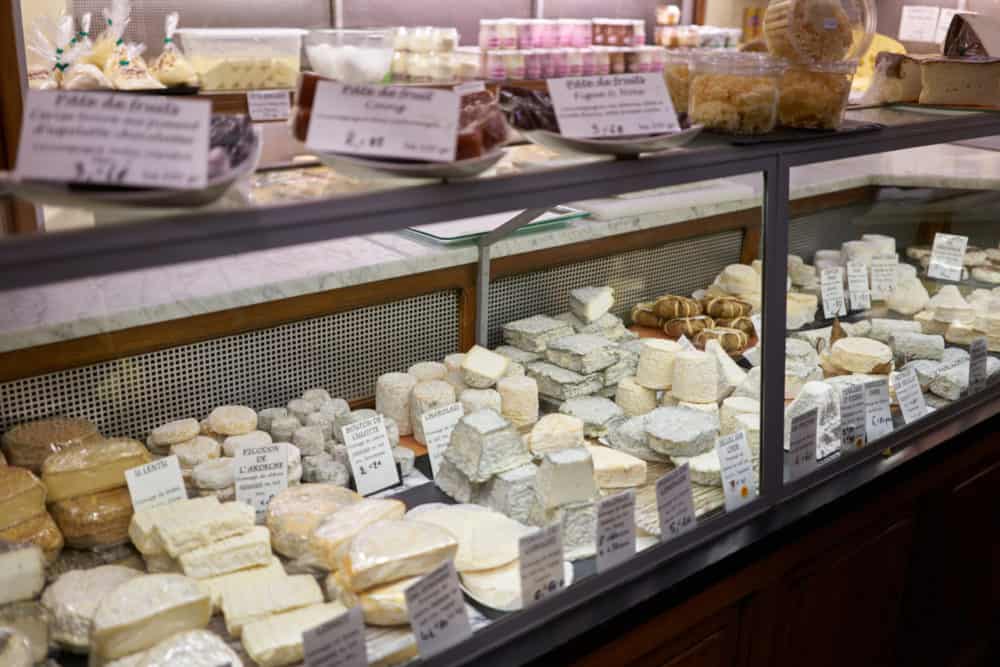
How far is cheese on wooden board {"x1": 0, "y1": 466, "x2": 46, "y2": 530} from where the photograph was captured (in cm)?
157

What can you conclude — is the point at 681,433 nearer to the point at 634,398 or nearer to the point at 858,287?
the point at 634,398

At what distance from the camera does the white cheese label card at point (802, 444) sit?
196 cm

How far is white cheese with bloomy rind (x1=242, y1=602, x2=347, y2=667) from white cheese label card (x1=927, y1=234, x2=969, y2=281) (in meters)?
2.42

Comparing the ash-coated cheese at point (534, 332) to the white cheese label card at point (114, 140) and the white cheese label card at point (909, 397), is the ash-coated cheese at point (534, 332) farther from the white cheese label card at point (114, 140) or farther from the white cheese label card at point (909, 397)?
the white cheese label card at point (114, 140)

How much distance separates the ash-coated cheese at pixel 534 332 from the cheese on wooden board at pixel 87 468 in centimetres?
102

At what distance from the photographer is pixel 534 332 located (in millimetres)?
2396

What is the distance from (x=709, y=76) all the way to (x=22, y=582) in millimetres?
1460

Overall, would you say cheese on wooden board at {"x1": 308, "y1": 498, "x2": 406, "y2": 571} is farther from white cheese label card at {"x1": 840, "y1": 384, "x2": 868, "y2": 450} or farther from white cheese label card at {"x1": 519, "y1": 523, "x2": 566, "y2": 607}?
white cheese label card at {"x1": 840, "y1": 384, "x2": 868, "y2": 450}

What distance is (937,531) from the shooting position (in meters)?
2.35

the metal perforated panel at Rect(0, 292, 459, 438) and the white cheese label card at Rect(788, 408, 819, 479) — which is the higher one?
the metal perforated panel at Rect(0, 292, 459, 438)

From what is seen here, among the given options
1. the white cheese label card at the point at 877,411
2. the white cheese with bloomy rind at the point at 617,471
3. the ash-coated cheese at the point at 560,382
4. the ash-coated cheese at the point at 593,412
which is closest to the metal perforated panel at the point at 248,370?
the ash-coated cheese at the point at 560,382

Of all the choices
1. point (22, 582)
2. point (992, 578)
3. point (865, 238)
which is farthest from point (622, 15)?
point (22, 582)

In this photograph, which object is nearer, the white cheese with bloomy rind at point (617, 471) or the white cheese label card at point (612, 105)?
the white cheese label card at point (612, 105)

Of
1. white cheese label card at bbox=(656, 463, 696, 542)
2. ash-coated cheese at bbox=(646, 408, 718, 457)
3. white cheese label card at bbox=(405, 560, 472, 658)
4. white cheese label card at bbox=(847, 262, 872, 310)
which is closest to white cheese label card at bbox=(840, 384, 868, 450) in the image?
ash-coated cheese at bbox=(646, 408, 718, 457)
